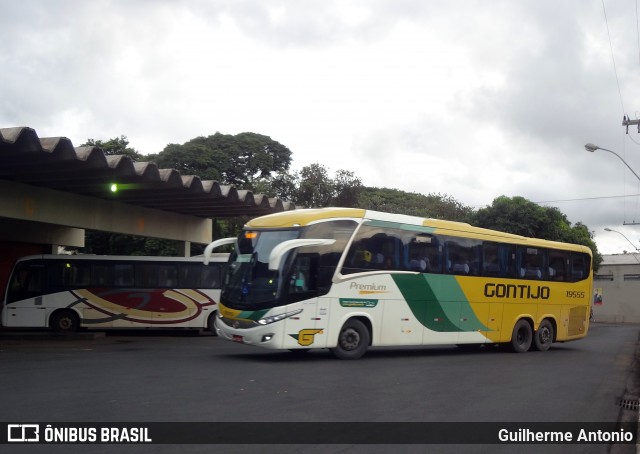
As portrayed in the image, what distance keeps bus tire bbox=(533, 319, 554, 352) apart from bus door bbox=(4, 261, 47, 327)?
16.7 metres

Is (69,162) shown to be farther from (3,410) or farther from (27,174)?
(3,410)

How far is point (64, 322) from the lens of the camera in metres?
24.3

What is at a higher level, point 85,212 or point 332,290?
point 85,212

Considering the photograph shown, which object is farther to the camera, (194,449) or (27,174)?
(27,174)

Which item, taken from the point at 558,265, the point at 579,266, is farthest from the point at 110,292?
the point at 579,266

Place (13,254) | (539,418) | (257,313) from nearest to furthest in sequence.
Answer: (539,418)
(257,313)
(13,254)

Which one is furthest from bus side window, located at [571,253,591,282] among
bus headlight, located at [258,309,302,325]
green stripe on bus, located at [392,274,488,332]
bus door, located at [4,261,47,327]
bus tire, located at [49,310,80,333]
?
bus door, located at [4,261,47,327]

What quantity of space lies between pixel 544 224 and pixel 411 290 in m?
25.5

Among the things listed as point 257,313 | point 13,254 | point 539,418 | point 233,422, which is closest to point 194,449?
point 233,422

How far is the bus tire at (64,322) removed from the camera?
949 inches

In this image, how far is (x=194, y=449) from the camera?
673 centimetres

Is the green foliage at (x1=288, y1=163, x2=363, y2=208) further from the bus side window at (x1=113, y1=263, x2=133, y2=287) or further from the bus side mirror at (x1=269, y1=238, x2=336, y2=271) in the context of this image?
the bus side mirror at (x1=269, y1=238, x2=336, y2=271)

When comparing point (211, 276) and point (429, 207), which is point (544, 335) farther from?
point (429, 207)

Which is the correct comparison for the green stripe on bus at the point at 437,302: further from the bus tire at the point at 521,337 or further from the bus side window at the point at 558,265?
the bus side window at the point at 558,265
